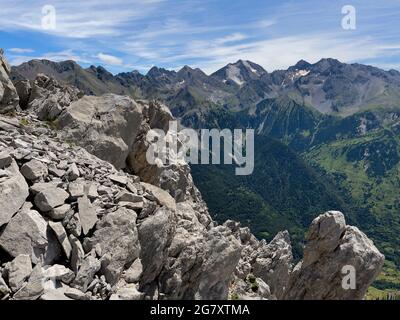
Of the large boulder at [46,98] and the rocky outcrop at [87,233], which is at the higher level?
the large boulder at [46,98]

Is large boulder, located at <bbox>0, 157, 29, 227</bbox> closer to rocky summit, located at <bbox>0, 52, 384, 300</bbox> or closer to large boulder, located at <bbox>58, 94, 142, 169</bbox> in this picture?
rocky summit, located at <bbox>0, 52, 384, 300</bbox>

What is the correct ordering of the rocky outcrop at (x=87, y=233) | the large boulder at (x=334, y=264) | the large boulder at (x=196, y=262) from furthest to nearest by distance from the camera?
the large boulder at (x=334, y=264) < the large boulder at (x=196, y=262) < the rocky outcrop at (x=87, y=233)

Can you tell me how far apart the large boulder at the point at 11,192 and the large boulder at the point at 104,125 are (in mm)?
17333

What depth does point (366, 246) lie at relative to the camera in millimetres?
60906

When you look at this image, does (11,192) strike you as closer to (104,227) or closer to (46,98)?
(104,227)

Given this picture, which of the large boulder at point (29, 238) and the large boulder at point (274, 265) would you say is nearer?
the large boulder at point (29, 238)

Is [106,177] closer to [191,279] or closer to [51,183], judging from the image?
[51,183]

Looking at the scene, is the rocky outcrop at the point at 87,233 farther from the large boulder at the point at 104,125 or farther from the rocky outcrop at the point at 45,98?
the large boulder at the point at 104,125

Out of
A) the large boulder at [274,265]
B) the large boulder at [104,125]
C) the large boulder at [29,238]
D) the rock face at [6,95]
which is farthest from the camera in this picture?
the large boulder at [274,265]

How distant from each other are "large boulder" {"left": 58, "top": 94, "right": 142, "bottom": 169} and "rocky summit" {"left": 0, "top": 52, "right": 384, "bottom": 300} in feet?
0.39

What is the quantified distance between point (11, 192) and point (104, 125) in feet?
79.3

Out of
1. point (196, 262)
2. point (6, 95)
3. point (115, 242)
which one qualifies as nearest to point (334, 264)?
point (196, 262)

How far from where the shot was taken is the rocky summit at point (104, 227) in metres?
25.5

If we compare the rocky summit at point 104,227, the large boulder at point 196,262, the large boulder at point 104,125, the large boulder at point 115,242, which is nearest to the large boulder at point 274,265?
the rocky summit at point 104,227
